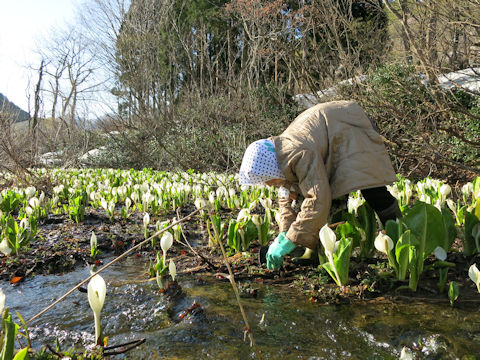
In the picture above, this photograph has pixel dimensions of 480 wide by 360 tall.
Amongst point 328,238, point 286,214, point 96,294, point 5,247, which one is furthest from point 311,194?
point 5,247

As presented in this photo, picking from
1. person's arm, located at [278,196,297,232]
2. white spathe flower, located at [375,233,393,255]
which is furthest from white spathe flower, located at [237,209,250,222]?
white spathe flower, located at [375,233,393,255]

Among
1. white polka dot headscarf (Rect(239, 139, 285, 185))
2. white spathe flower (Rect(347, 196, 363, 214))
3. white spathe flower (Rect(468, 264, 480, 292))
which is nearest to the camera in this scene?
white spathe flower (Rect(468, 264, 480, 292))

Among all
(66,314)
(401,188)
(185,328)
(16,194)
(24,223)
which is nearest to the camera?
(185,328)

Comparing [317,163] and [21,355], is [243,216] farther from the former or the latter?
[21,355]

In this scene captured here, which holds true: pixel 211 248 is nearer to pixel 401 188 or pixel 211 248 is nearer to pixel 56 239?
pixel 56 239

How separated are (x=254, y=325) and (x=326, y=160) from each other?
1220 mm

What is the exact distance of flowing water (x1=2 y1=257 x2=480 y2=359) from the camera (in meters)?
1.71

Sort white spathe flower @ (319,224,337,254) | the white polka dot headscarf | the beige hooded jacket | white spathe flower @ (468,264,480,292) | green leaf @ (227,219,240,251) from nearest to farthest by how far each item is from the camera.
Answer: white spathe flower @ (468,264,480,292) < white spathe flower @ (319,224,337,254) < the beige hooded jacket < the white polka dot headscarf < green leaf @ (227,219,240,251)

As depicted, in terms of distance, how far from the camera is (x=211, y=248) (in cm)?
340

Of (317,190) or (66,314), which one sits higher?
(317,190)

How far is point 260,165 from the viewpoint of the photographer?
256cm

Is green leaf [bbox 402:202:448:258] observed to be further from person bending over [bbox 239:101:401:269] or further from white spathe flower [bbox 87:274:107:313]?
white spathe flower [bbox 87:274:107:313]

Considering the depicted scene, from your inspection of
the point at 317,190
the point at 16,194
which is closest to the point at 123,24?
the point at 16,194

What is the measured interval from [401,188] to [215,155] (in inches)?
212
